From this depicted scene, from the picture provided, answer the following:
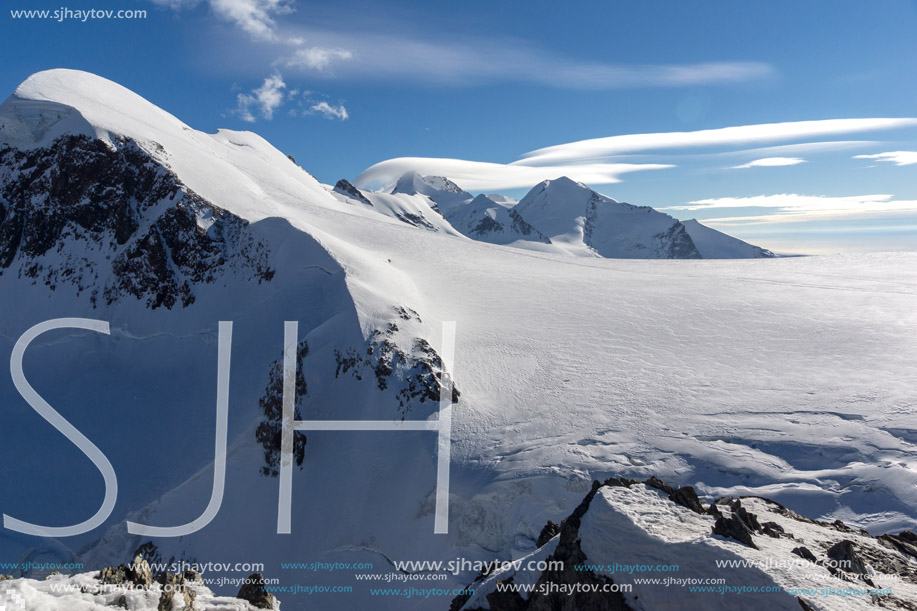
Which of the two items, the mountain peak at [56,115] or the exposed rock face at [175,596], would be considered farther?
the mountain peak at [56,115]

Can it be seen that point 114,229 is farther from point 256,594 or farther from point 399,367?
point 256,594

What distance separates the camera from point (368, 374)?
90.5 feet

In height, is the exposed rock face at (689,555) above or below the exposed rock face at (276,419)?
above

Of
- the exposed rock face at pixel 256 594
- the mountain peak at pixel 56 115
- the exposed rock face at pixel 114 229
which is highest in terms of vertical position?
the mountain peak at pixel 56 115

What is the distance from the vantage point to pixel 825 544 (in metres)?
12.7

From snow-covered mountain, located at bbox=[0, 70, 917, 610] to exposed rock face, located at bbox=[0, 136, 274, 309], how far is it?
185 millimetres

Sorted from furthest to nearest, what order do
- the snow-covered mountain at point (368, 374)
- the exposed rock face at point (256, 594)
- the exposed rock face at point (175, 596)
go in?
the snow-covered mountain at point (368, 374) → the exposed rock face at point (256, 594) → the exposed rock face at point (175, 596)

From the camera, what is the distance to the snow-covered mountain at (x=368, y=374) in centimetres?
2203

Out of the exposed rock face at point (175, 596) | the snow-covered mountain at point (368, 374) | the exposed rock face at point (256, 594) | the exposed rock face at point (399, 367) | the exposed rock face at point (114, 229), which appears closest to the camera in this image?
the exposed rock face at point (175, 596)

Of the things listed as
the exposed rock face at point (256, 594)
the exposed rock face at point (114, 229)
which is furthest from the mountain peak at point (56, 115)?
the exposed rock face at point (256, 594)

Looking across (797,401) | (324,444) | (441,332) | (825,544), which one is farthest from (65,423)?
(797,401)

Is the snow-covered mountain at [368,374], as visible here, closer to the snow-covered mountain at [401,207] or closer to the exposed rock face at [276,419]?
the exposed rock face at [276,419]

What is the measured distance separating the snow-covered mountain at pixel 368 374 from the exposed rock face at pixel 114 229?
0.61ft

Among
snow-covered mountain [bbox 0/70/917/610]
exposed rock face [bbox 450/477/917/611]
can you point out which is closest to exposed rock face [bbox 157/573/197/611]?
exposed rock face [bbox 450/477/917/611]
